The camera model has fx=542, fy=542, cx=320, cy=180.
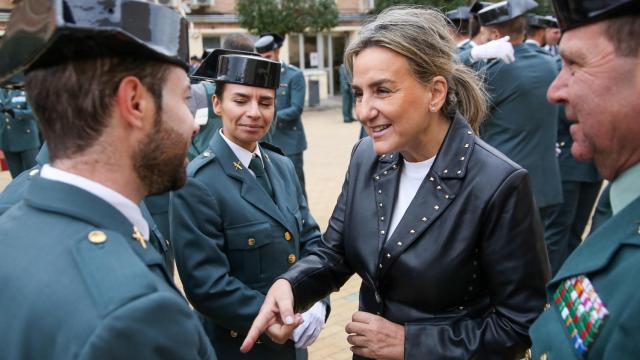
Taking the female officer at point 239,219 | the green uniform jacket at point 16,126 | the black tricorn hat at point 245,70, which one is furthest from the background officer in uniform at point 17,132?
the female officer at point 239,219

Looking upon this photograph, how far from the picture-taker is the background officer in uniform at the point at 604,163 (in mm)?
1118

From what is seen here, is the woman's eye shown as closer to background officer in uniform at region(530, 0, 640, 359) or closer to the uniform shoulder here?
background officer in uniform at region(530, 0, 640, 359)

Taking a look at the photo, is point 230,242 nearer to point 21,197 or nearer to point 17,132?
point 21,197

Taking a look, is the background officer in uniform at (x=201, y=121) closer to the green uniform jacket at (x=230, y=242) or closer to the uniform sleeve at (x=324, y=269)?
the green uniform jacket at (x=230, y=242)

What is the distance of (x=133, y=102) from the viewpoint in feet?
4.02

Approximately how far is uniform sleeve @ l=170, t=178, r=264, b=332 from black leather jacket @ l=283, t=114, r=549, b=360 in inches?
13.1

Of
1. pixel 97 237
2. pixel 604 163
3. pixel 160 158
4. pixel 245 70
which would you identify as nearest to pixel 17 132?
pixel 245 70

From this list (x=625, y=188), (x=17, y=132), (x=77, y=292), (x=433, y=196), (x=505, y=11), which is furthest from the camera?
(x=17, y=132)

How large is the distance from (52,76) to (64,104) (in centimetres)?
7

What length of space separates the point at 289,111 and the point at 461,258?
198 inches

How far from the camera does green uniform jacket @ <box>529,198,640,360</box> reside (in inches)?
42.0

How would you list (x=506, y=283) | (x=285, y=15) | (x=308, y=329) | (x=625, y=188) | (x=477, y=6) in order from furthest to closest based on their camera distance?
(x=285, y=15), (x=477, y=6), (x=308, y=329), (x=506, y=283), (x=625, y=188)

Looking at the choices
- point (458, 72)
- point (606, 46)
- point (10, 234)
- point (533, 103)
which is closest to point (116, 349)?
point (10, 234)

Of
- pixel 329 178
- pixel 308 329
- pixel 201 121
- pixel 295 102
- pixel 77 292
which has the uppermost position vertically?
pixel 77 292
